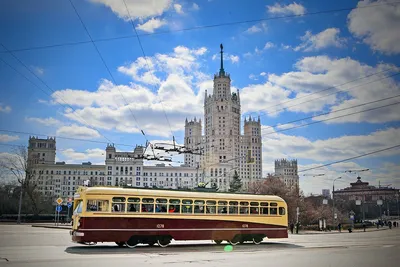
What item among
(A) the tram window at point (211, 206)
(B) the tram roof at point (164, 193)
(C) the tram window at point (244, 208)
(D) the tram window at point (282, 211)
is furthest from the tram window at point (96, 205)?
(D) the tram window at point (282, 211)

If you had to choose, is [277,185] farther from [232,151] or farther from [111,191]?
[232,151]

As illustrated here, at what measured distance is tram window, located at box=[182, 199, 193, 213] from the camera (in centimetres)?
2036

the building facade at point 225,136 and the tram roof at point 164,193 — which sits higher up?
the building facade at point 225,136

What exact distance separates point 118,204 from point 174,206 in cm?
305

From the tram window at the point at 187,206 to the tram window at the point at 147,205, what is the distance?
1805 millimetres

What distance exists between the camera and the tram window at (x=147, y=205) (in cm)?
1928

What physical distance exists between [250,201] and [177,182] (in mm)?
124090

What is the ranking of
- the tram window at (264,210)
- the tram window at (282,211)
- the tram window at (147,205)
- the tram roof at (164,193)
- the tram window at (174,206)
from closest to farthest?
the tram roof at (164,193), the tram window at (147,205), the tram window at (174,206), the tram window at (264,210), the tram window at (282,211)

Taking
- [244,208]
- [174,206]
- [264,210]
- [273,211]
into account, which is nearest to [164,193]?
[174,206]

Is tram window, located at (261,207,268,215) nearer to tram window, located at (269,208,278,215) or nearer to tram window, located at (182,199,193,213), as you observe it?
tram window, located at (269,208,278,215)

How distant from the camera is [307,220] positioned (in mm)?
60125

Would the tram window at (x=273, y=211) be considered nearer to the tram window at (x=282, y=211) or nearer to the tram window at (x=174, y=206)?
the tram window at (x=282, y=211)

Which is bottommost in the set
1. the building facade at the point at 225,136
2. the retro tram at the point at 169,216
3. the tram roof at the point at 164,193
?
the retro tram at the point at 169,216

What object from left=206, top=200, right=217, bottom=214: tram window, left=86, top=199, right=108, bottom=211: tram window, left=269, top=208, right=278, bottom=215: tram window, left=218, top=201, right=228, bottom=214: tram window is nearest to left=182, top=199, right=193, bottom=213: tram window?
left=206, top=200, right=217, bottom=214: tram window
